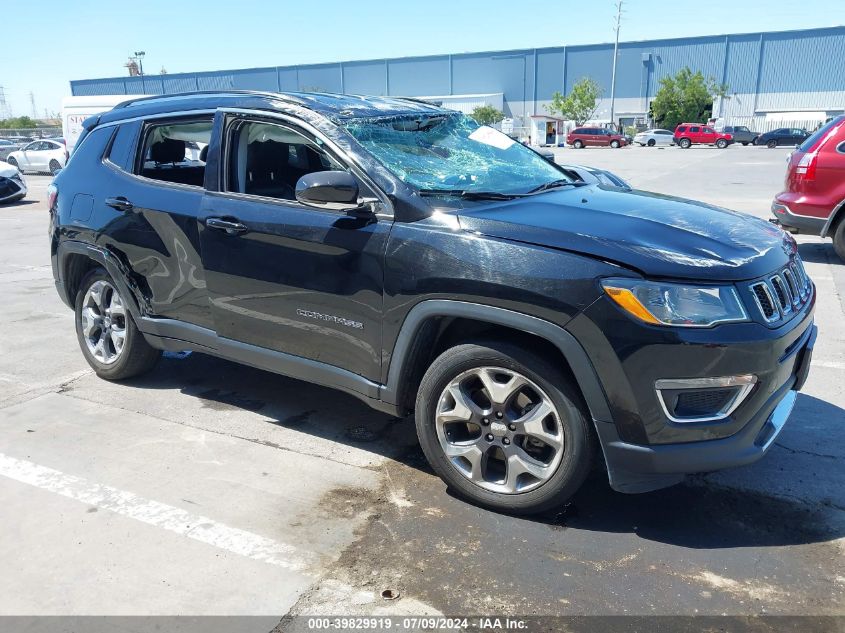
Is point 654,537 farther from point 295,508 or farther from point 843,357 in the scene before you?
point 843,357

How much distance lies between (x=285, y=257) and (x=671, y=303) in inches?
74.9

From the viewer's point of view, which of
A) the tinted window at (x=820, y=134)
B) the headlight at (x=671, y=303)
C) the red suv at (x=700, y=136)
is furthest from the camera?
the red suv at (x=700, y=136)

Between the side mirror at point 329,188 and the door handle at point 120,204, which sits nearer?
the side mirror at point 329,188

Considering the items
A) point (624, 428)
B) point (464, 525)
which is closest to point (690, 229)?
point (624, 428)

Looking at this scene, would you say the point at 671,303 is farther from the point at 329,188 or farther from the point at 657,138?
the point at 657,138

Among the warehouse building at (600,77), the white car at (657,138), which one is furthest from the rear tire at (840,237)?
the warehouse building at (600,77)

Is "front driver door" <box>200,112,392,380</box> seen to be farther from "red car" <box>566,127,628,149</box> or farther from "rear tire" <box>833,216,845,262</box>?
"red car" <box>566,127,628,149</box>

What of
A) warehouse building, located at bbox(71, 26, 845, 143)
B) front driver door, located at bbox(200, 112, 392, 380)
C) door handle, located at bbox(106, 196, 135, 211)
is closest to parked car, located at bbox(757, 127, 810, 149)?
warehouse building, located at bbox(71, 26, 845, 143)

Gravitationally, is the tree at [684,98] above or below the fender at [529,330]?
above

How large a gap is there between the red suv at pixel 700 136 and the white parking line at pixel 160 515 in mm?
53559

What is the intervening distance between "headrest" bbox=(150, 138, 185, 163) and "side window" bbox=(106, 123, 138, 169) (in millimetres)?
141

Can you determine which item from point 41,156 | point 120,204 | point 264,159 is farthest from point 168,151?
point 41,156

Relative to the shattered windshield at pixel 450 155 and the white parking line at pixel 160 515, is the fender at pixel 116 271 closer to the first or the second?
the white parking line at pixel 160 515

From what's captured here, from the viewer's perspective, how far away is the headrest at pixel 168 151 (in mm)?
4543
